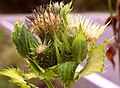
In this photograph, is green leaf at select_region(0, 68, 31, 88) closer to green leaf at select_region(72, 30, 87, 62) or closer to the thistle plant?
the thistle plant

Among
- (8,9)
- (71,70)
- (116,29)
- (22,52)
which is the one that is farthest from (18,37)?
(8,9)

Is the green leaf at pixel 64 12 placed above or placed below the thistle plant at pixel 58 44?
above

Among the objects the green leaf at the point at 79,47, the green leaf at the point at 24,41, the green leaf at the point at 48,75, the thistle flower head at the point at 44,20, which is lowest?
the green leaf at the point at 48,75

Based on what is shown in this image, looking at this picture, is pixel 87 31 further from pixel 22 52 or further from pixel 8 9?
pixel 8 9

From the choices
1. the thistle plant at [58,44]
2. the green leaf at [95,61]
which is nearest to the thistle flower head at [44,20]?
the thistle plant at [58,44]

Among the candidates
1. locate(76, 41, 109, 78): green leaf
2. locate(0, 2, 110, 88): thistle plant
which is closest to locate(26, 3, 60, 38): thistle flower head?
locate(0, 2, 110, 88): thistle plant

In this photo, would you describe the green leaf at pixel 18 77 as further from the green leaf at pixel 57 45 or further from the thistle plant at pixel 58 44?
the green leaf at pixel 57 45
